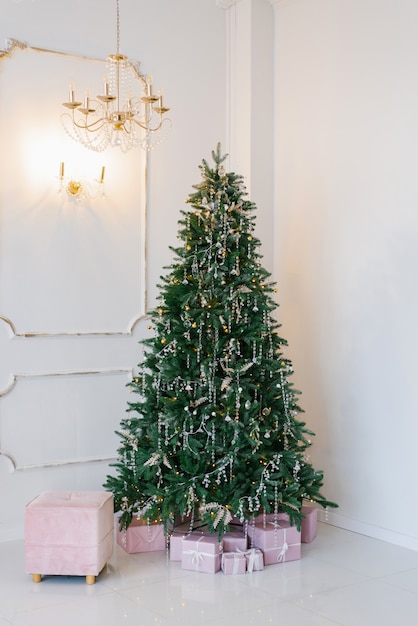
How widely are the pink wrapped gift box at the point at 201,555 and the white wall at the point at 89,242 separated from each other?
3.47 ft

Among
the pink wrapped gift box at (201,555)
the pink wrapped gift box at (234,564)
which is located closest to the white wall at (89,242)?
the pink wrapped gift box at (201,555)

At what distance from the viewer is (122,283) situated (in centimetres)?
511

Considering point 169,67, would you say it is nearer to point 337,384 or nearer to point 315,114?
point 315,114

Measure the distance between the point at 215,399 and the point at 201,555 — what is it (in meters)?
0.82

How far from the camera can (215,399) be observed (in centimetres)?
428

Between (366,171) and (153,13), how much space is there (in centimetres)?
179

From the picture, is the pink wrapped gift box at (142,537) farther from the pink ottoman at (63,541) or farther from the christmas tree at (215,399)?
the pink ottoman at (63,541)

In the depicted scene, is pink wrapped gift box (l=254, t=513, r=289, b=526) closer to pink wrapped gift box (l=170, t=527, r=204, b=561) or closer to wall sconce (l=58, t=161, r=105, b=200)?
pink wrapped gift box (l=170, t=527, r=204, b=561)

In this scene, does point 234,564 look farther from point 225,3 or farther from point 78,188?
point 225,3

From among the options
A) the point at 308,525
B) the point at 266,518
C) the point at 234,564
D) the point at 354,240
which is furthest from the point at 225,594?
the point at 354,240

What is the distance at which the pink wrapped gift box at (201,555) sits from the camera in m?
4.10

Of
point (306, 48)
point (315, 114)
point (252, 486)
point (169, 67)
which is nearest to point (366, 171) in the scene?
point (315, 114)

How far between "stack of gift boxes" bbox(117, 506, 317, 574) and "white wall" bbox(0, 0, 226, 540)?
71 cm

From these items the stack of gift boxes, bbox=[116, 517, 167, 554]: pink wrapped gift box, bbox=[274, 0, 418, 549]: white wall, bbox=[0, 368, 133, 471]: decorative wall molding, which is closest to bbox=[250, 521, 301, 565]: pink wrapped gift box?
the stack of gift boxes
